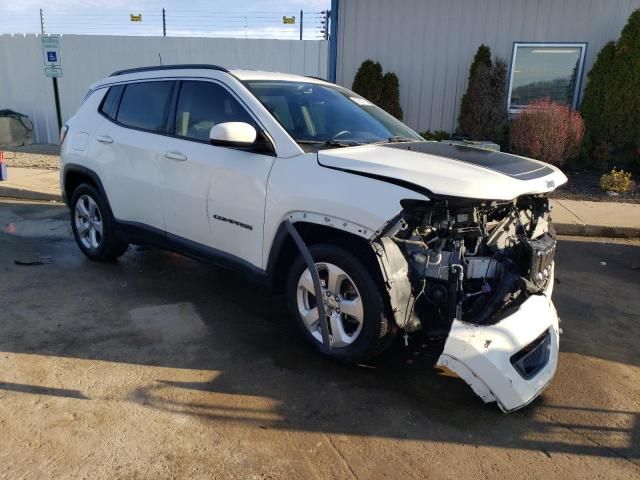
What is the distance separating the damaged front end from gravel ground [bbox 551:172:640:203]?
6250mm

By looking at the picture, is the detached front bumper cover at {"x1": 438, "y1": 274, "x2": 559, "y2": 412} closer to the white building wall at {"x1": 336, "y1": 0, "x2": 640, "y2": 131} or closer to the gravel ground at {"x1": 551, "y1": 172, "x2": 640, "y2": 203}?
the gravel ground at {"x1": 551, "y1": 172, "x2": 640, "y2": 203}

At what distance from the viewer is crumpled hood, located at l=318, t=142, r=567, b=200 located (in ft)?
10.1

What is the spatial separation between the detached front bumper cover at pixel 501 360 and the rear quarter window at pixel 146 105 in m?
3.09

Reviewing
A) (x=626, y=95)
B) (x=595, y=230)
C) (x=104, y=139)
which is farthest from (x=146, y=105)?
(x=626, y=95)

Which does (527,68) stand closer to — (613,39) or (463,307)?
(613,39)

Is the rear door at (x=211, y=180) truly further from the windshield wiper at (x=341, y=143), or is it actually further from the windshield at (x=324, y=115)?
the windshield wiper at (x=341, y=143)

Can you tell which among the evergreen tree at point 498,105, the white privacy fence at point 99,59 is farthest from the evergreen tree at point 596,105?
the white privacy fence at point 99,59

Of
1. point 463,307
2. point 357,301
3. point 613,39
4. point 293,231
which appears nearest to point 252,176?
point 293,231

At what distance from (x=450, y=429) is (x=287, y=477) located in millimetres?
978

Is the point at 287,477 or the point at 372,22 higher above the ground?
the point at 372,22

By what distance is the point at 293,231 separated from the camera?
3555 millimetres

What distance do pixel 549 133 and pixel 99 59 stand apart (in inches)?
439

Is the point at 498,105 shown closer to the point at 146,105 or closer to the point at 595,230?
the point at 595,230

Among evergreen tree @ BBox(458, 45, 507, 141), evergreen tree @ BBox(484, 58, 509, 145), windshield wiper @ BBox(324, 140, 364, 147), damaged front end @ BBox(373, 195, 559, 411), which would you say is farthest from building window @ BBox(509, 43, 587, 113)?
damaged front end @ BBox(373, 195, 559, 411)
